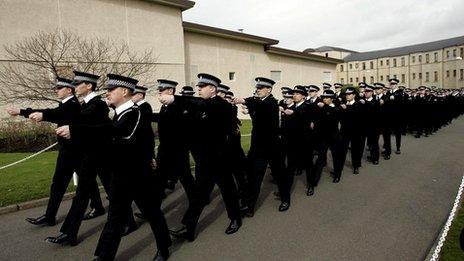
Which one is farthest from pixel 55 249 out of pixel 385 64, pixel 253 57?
pixel 385 64

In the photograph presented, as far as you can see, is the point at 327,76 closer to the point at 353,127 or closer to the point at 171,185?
the point at 353,127

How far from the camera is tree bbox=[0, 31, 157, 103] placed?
13.5m

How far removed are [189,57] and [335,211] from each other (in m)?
18.7

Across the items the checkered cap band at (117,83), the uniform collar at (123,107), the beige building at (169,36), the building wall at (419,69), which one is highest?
the building wall at (419,69)

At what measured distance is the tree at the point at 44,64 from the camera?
13539 mm

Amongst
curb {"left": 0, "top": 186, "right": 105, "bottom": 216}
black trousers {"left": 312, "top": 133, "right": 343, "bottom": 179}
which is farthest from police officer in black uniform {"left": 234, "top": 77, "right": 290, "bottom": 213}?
curb {"left": 0, "top": 186, "right": 105, "bottom": 216}

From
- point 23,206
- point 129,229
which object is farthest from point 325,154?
point 23,206

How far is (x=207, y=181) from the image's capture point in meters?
4.72

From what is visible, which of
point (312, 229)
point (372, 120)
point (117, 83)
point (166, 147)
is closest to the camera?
point (117, 83)

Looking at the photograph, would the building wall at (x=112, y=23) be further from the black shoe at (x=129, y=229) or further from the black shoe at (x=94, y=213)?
the black shoe at (x=129, y=229)

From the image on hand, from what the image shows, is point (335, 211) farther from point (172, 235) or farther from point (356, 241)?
point (172, 235)

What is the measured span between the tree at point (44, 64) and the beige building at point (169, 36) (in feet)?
1.74

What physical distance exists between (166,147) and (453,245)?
4.21 m

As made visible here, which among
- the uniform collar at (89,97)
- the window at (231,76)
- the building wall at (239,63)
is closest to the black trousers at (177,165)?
the uniform collar at (89,97)
